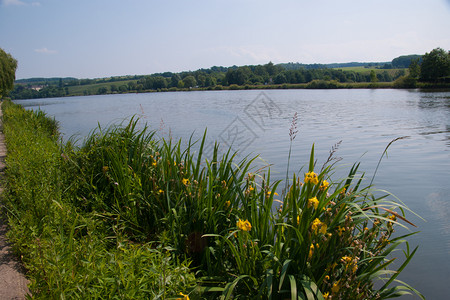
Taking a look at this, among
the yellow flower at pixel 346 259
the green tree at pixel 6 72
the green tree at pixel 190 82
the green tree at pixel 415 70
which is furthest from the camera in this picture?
the green tree at pixel 190 82

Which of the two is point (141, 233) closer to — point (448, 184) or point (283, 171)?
point (283, 171)

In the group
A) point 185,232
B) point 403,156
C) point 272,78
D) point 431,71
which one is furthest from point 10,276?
point 431,71

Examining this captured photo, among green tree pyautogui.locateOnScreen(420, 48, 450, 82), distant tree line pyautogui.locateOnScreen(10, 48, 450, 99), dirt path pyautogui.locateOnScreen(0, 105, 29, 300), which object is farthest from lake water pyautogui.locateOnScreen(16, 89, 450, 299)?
green tree pyautogui.locateOnScreen(420, 48, 450, 82)

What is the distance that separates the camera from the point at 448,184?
638cm

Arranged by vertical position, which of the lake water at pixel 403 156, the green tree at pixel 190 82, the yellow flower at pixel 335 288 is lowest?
the lake water at pixel 403 156

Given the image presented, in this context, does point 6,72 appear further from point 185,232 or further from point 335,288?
point 335,288

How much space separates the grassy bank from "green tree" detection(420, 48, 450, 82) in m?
58.9

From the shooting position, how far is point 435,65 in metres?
49.9

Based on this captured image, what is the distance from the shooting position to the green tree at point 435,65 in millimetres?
48941

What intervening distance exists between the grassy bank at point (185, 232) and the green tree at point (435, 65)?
58.9 metres

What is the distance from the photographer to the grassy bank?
186cm

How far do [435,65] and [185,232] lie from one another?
60.8 meters

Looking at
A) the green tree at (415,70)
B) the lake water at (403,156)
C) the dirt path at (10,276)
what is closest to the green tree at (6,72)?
the lake water at (403,156)

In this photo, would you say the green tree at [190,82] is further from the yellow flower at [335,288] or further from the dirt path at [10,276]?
the yellow flower at [335,288]
